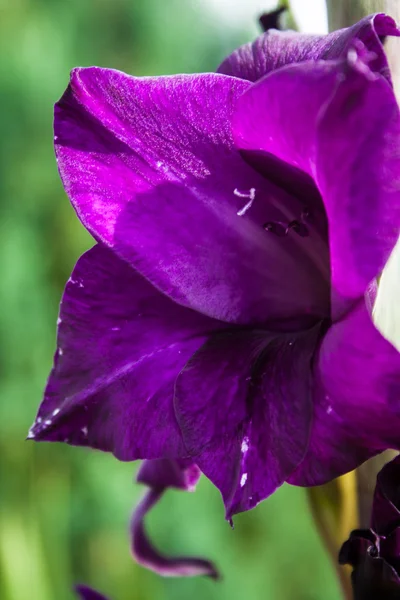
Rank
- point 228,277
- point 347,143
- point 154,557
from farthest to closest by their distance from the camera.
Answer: point 154,557 < point 228,277 < point 347,143

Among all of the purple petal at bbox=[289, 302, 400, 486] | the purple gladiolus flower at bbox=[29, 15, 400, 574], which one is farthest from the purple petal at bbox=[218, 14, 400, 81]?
the purple petal at bbox=[289, 302, 400, 486]

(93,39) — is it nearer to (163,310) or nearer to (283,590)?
(283,590)

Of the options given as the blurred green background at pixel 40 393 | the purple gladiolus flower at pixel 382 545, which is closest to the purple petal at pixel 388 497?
the purple gladiolus flower at pixel 382 545

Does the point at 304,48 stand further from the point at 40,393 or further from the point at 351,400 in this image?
the point at 40,393

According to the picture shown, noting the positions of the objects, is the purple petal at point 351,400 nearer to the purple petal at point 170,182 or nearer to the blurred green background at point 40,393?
the purple petal at point 170,182

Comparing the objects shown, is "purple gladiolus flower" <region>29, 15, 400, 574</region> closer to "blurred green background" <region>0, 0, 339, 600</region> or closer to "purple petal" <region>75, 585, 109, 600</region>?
"purple petal" <region>75, 585, 109, 600</region>

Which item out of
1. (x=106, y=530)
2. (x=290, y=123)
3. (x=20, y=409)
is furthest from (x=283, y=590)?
(x=290, y=123)

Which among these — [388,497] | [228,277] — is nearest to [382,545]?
[388,497]
